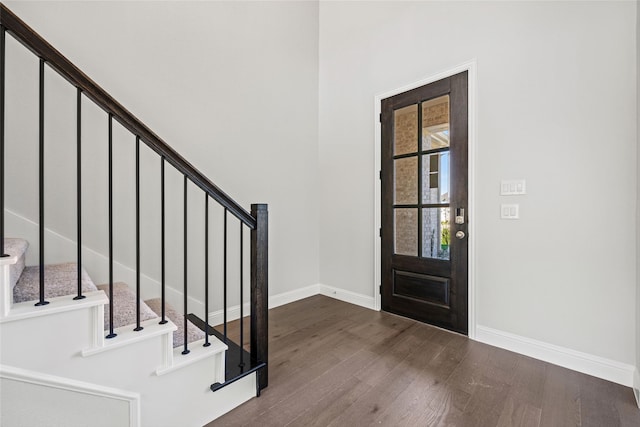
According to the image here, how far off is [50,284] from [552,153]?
10.2 feet

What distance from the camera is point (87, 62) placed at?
2.01 metres

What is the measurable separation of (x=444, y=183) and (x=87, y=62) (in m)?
2.96

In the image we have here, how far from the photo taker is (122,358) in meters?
1.17

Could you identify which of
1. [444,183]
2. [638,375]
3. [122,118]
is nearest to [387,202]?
[444,183]

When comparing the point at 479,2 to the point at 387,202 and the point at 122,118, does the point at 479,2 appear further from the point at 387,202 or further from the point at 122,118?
the point at 122,118

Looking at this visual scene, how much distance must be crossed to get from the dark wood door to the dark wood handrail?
5.98 ft

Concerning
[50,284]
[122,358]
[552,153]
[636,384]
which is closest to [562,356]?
[636,384]

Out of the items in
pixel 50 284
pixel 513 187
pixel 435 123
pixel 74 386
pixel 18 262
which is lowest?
pixel 74 386

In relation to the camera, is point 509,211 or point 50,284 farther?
point 509,211

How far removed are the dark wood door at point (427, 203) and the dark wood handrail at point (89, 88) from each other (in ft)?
5.98

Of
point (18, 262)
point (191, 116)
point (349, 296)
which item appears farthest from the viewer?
point (349, 296)

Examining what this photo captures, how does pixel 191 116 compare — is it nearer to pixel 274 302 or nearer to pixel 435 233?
pixel 274 302

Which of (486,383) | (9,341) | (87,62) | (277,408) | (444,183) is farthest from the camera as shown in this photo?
(444,183)

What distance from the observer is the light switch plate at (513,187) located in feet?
6.90
